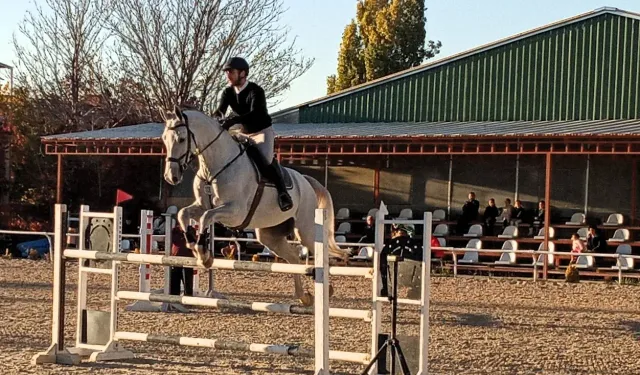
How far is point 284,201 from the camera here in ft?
32.7

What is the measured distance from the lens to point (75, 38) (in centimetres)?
3991

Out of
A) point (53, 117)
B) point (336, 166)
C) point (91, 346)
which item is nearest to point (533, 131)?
point (336, 166)

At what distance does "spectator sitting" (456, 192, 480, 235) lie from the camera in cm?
2380

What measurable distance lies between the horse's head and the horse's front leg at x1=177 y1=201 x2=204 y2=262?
29cm

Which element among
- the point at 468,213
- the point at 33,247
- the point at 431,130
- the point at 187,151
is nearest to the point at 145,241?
the point at 187,151

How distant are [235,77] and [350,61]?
46.7m

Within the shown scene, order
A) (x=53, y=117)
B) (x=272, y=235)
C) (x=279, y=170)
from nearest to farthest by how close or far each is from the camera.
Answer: (x=279, y=170) < (x=272, y=235) < (x=53, y=117)

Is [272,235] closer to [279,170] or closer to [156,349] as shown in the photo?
[279,170]

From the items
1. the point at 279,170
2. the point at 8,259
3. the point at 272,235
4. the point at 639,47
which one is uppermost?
the point at 639,47

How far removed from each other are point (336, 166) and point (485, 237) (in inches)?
215

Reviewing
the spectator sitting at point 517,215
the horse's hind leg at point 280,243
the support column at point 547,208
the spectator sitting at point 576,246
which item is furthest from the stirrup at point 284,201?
the spectator sitting at point 517,215

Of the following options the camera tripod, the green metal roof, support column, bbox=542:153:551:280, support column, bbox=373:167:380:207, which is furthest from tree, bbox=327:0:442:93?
the camera tripod

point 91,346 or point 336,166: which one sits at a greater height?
point 336,166

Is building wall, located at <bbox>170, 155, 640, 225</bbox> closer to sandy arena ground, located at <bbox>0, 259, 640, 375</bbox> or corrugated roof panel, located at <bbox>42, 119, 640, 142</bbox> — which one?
corrugated roof panel, located at <bbox>42, 119, 640, 142</bbox>
